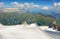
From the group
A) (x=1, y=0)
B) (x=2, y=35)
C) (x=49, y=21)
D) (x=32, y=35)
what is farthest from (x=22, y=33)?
(x=1, y=0)

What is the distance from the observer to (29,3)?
232 centimetres

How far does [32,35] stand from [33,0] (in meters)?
0.54

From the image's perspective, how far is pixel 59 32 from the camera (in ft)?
7.59

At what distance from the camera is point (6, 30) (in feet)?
7.46

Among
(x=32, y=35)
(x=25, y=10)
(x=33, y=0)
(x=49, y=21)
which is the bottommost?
(x=32, y=35)

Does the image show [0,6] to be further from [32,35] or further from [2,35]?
[32,35]

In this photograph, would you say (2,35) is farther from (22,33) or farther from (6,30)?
(22,33)

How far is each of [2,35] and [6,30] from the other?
95mm

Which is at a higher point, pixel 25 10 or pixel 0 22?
pixel 25 10

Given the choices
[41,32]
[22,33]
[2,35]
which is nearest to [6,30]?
[2,35]

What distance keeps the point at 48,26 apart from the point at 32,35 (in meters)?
0.29

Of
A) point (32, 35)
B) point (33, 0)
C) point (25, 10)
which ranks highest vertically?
point (33, 0)

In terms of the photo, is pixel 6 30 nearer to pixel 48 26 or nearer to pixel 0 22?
pixel 0 22

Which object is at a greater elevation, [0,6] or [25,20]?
[0,6]
